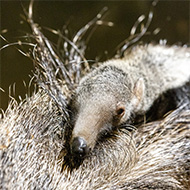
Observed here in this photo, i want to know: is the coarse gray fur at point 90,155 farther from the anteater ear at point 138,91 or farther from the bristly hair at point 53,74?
the anteater ear at point 138,91

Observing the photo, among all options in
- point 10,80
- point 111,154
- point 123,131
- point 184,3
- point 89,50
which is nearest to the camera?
point 111,154

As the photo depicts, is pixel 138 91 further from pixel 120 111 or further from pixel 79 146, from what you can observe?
pixel 79 146

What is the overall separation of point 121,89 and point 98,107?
244 millimetres

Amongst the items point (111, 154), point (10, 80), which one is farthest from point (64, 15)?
point (111, 154)

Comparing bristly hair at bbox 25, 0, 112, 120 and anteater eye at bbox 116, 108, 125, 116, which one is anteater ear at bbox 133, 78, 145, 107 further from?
bristly hair at bbox 25, 0, 112, 120

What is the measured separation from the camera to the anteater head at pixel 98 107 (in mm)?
1785

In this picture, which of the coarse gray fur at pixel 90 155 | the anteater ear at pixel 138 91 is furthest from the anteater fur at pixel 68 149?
the anteater ear at pixel 138 91

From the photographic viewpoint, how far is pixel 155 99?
8.07ft

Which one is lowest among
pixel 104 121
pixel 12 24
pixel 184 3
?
pixel 184 3

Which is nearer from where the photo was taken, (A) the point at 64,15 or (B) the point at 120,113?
(B) the point at 120,113

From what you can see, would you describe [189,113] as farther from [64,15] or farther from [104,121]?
[64,15]

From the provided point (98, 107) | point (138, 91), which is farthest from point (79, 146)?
point (138, 91)

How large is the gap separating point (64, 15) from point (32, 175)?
181 cm

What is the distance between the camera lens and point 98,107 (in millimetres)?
1938
